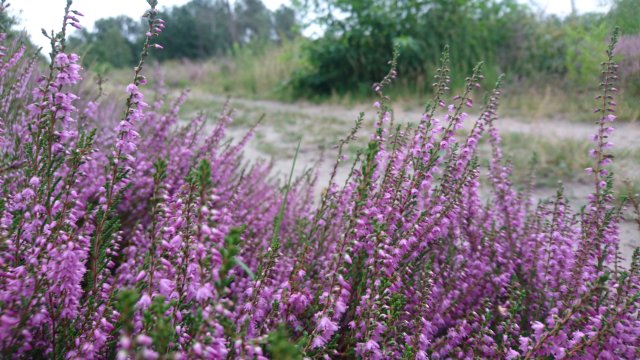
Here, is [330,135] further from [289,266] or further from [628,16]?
[289,266]

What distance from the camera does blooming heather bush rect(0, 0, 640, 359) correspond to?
56.4 inches

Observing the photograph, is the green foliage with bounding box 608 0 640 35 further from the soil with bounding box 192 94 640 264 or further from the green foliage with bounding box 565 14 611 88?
the green foliage with bounding box 565 14 611 88

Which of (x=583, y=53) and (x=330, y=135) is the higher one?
(x=583, y=53)

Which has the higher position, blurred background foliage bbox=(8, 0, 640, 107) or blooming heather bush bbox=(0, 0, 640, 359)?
blurred background foliage bbox=(8, 0, 640, 107)

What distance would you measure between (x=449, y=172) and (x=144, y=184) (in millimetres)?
2175

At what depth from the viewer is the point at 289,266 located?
2.55 m

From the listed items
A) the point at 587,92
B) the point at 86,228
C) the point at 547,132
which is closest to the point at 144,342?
the point at 86,228

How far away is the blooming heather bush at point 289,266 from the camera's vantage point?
56.4 inches

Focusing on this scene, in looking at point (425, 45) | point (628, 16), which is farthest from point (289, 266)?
point (425, 45)

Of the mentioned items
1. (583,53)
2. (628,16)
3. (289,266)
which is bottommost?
(289,266)

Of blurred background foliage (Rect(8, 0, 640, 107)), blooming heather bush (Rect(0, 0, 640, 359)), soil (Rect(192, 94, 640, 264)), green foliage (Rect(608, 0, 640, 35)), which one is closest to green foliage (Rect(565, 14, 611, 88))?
blurred background foliage (Rect(8, 0, 640, 107))

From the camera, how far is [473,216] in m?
3.10

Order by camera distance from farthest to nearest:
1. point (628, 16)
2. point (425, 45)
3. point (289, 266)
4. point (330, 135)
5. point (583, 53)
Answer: point (425, 45)
point (583, 53)
point (330, 135)
point (628, 16)
point (289, 266)

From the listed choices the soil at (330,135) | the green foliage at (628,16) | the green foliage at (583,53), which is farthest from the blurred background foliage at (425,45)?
the green foliage at (628,16)
